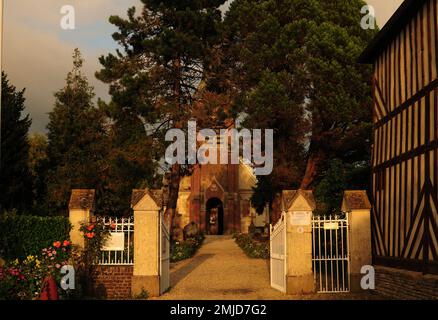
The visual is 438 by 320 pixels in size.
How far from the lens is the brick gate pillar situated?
13891mm

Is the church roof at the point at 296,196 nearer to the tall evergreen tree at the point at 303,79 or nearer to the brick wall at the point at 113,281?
the brick wall at the point at 113,281

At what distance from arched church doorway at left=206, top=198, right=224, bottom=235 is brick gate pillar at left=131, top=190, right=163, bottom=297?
118ft

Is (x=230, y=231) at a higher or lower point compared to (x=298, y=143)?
lower

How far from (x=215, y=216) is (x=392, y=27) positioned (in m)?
38.6

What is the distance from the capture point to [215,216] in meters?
52.3

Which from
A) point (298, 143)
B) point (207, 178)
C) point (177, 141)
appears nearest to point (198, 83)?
point (177, 141)

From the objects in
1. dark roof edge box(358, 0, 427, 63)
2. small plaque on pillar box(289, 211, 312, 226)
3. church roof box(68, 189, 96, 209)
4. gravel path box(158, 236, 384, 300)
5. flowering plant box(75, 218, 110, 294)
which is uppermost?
dark roof edge box(358, 0, 427, 63)

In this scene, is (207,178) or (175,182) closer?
(175,182)

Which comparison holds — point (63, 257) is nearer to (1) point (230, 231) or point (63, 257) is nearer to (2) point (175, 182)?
(2) point (175, 182)

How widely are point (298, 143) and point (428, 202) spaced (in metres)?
15.2

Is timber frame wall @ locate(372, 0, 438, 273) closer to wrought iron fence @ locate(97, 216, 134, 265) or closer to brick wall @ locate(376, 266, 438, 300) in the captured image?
brick wall @ locate(376, 266, 438, 300)

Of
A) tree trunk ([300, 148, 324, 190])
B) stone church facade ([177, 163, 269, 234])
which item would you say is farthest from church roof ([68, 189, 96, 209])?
stone church facade ([177, 163, 269, 234])

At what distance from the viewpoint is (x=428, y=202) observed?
12.8 meters

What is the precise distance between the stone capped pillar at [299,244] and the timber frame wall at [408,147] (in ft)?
7.72
